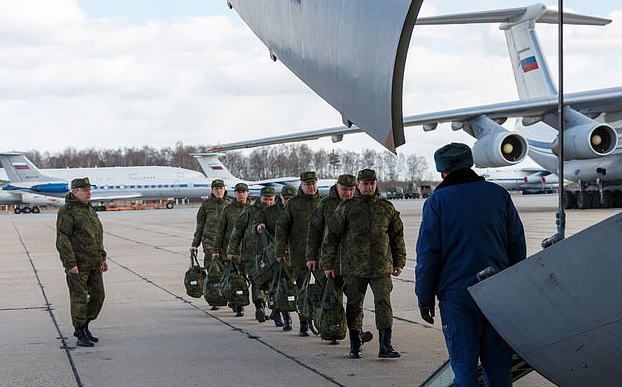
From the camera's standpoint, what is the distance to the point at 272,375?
6.00 m

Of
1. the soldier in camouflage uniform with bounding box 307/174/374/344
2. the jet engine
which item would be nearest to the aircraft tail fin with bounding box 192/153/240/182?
the jet engine

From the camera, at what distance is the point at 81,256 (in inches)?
287

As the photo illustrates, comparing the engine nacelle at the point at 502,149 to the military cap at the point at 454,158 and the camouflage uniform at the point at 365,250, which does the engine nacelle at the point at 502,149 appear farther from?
the military cap at the point at 454,158

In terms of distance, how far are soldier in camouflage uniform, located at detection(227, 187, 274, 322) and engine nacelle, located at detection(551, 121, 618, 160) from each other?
10789 millimetres

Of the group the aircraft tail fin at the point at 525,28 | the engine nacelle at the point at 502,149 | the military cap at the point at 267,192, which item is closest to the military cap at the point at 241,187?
the military cap at the point at 267,192

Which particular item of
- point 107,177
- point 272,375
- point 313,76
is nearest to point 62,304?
point 272,375

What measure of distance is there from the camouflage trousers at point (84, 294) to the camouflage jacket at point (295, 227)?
5.38ft

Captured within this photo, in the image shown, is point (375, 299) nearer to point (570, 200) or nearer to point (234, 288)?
point (234, 288)

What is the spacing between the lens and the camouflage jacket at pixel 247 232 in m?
8.46

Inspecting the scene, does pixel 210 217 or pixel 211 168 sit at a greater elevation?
pixel 211 168

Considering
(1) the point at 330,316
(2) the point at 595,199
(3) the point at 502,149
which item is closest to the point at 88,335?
(1) the point at 330,316

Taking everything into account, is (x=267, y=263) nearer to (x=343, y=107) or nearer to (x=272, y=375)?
(x=272, y=375)

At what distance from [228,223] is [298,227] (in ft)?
4.79

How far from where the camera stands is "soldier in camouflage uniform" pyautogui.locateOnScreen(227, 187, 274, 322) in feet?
27.7
